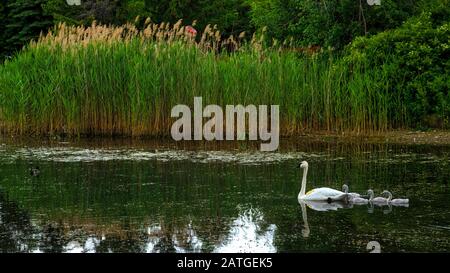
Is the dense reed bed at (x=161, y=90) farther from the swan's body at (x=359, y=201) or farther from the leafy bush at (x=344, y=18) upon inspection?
the swan's body at (x=359, y=201)

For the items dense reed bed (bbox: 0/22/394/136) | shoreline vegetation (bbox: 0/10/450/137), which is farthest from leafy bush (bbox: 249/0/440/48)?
dense reed bed (bbox: 0/22/394/136)

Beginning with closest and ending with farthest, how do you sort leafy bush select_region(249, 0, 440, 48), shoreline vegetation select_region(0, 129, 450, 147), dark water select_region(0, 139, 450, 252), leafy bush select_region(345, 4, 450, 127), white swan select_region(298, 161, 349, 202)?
1. dark water select_region(0, 139, 450, 252)
2. white swan select_region(298, 161, 349, 202)
3. shoreline vegetation select_region(0, 129, 450, 147)
4. leafy bush select_region(345, 4, 450, 127)
5. leafy bush select_region(249, 0, 440, 48)

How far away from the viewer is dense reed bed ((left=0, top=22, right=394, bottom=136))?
15.5 metres

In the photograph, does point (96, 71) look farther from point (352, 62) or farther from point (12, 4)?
point (12, 4)

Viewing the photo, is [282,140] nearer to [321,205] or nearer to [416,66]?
[416,66]

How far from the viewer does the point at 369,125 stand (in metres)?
15.7

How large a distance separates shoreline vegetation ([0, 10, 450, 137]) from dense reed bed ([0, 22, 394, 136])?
18mm

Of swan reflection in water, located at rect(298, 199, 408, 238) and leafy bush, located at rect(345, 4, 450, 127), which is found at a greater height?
leafy bush, located at rect(345, 4, 450, 127)

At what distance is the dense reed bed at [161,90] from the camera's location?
1548cm

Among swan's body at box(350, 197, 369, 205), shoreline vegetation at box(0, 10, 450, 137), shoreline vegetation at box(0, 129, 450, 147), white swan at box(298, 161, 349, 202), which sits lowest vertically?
swan's body at box(350, 197, 369, 205)

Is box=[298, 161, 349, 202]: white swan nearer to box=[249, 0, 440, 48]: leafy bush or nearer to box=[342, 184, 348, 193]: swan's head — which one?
box=[342, 184, 348, 193]: swan's head

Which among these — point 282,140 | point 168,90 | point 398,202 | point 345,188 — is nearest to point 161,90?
point 168,90

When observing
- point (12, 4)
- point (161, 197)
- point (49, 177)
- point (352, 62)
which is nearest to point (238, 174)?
point (161, 197)

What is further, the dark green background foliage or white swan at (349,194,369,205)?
the dark green background foliage
